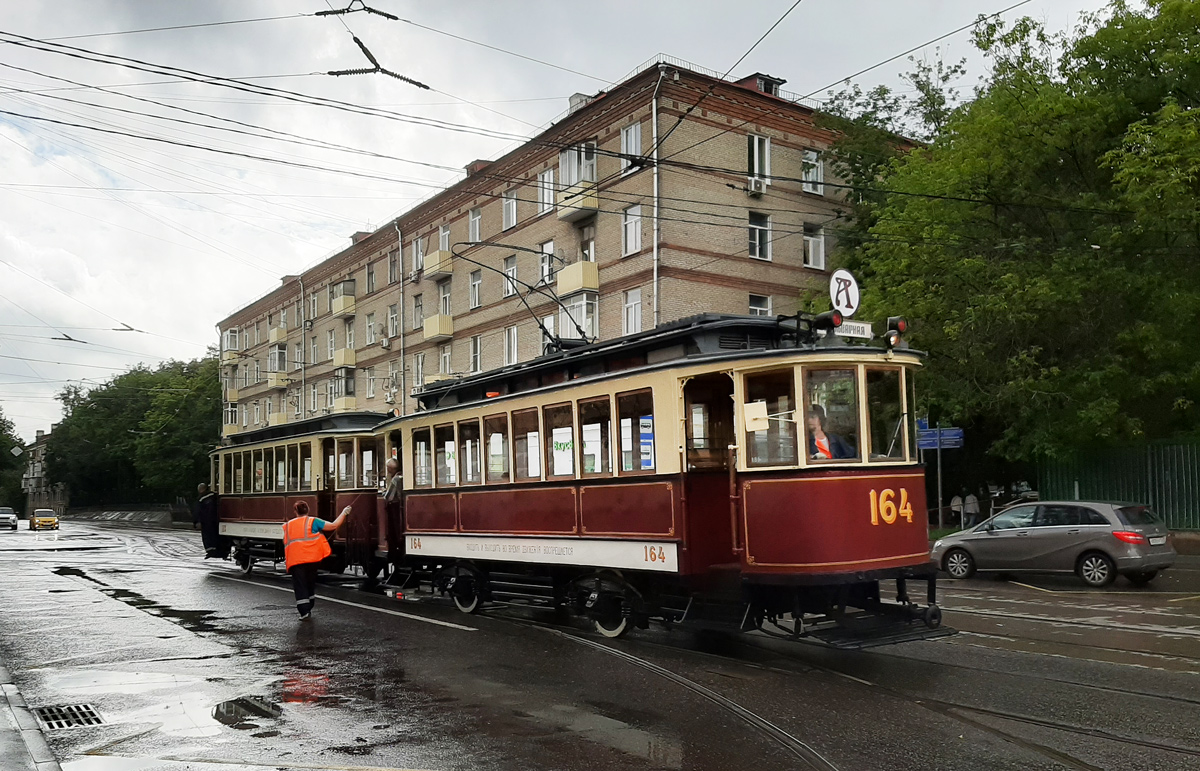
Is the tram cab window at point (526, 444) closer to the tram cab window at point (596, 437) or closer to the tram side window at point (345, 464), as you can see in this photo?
the tram cab window at point (596, 437)

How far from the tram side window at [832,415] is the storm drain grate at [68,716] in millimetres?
6320

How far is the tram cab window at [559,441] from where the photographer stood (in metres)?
12.3

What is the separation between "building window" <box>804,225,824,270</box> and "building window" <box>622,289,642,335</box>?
6925mm

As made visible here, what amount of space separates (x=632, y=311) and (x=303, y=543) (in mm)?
19608

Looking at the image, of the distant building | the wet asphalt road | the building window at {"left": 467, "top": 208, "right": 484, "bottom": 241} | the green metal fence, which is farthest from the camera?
the distant building

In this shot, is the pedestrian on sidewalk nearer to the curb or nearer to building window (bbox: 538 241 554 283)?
the curb

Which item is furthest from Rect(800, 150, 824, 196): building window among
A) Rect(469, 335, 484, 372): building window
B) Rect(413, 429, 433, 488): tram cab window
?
Rect(413, 429, 433, 488): tram cab window

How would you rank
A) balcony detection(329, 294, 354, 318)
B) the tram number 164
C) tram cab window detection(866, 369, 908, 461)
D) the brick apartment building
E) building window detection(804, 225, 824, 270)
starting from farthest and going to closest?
balcony detection(329, 294, 354, 318), building window detection(804, 225, 824, 270), the brick apartment building, tram cab window detection(866, 369, 908, 461), the tram number 164

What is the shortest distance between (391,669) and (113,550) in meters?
28.4

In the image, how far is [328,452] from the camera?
20594mm

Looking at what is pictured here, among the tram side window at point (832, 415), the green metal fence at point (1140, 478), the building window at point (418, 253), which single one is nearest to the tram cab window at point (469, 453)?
the tram side window at point (832, 415)

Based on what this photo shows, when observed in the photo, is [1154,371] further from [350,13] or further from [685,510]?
[350,13]

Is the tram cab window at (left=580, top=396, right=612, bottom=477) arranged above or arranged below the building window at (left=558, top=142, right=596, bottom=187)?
below

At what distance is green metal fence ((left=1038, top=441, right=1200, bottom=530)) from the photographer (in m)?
22.9
